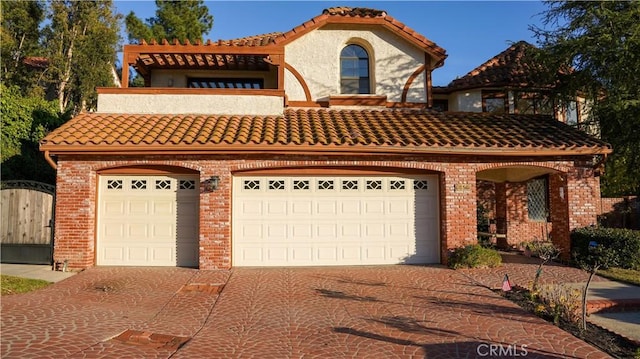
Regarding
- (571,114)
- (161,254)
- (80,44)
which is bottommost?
(161,254)

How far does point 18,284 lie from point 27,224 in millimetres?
2821

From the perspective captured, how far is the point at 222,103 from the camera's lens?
39.3 ft

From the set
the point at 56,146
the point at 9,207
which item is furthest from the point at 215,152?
the point at 9,207

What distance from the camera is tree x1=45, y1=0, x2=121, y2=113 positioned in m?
22.4

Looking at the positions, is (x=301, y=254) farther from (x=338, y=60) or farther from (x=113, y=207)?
(x=338, y=60)

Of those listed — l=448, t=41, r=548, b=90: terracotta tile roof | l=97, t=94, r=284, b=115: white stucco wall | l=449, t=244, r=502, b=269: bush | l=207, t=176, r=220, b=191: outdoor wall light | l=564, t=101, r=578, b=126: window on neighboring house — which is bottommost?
l=449, t=244, r=502, b=269: bush

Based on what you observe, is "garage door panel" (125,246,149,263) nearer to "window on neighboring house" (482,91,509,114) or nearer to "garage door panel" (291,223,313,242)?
"garage door panel" (291,223,313,242)

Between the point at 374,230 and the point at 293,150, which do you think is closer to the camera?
the point at 293,150

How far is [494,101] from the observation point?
1559cm

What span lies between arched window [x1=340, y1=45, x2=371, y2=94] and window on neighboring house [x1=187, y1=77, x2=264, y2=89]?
9.59 ft

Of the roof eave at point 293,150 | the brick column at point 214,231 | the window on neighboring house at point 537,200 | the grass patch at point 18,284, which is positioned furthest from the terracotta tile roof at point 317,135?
the window on neighboring house at point 537,200

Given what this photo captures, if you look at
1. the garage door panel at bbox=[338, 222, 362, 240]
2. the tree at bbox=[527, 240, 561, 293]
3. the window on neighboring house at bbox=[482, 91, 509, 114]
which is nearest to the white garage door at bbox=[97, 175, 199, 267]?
the garage door panel at bbox=[338, 222, 362, 240]

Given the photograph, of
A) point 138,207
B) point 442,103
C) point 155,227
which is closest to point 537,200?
point 442,103

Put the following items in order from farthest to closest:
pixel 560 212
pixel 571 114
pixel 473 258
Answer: pixel 571 114 → pixel 560 212 → pixel 473 258
